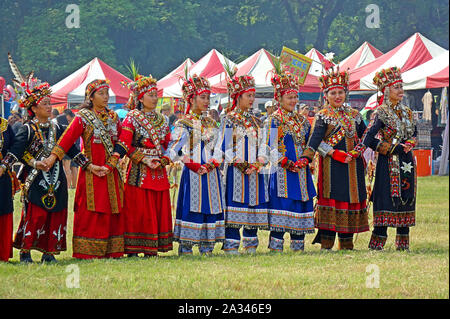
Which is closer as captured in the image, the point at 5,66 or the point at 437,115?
the point at 437,115

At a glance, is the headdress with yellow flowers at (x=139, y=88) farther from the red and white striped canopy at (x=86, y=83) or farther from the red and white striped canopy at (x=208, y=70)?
the red and white striped canopy at (x=208, y=70)

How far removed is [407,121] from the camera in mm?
8594

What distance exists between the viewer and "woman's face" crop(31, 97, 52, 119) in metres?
7.98

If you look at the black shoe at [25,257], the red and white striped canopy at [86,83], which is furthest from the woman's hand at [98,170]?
the red and white striped canopy at [86,83]

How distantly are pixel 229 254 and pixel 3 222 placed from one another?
2.24 metres

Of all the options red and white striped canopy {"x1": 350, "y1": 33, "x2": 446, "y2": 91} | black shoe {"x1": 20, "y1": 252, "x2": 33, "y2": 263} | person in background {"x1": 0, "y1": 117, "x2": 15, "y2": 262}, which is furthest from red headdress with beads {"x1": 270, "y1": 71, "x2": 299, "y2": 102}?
red and white striped canopy {"x1": 350, "y1": 33, "x2": 446, "y2": 91}

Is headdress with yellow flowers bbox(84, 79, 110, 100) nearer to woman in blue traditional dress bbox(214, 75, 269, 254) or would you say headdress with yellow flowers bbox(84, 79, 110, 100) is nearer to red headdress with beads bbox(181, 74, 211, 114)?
red headdress with beads bbox(181, 74, 211, 114)

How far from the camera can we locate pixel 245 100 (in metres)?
8.45

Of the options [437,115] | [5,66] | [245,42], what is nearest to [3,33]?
[5,66]

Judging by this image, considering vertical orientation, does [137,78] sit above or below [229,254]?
above

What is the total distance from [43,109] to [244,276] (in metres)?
2.66

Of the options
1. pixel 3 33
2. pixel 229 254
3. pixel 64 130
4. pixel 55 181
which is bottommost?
pixel 229 254

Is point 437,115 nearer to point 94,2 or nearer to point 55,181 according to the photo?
point 94,2

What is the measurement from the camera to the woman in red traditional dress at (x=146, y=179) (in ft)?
26.6
